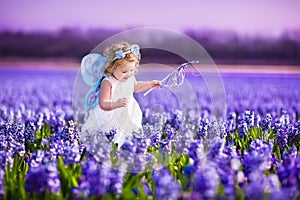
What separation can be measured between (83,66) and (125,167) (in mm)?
1637

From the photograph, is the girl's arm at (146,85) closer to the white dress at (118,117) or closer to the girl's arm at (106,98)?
the white dress at (118,117)

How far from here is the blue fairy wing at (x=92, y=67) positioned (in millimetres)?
4461

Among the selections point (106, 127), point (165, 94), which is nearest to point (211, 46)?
point (165, 94)

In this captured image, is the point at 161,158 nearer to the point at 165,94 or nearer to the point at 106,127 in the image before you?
the point at 106,127

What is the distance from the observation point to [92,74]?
455cm

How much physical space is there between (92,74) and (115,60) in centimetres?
30

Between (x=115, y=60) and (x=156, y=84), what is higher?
(x=115, y=60)

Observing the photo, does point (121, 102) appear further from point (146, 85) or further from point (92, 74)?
point (92, 74)

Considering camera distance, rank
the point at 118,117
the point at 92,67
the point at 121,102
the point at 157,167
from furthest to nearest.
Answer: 1. the point at 92,67
2. the point at 118,117
3. the point at 121,102
4. the point at 157,167

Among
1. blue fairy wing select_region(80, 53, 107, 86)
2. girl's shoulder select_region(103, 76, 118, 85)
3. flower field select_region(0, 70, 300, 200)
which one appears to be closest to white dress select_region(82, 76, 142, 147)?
girl's shoulder select_region(103, 76, 118, 85)

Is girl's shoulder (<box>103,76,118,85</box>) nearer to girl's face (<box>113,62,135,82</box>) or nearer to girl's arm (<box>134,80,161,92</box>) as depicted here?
girl's face (<box>113,62,135,82</box>)

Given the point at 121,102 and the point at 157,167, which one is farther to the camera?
the point at 121,102

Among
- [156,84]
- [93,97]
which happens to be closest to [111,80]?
[93,97]

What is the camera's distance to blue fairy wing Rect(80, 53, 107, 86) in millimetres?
4461
